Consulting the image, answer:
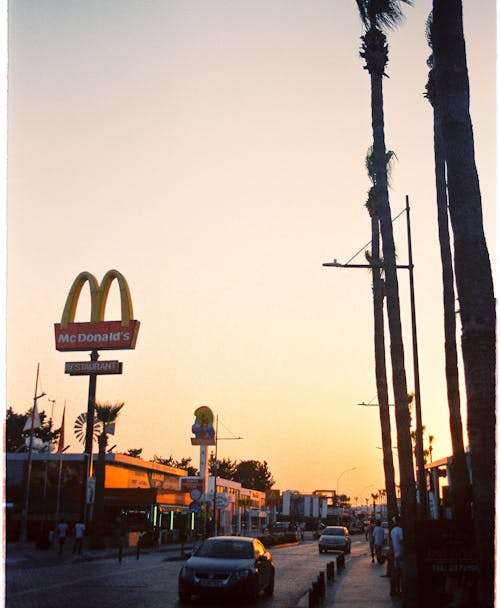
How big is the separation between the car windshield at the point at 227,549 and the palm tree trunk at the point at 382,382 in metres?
9.46

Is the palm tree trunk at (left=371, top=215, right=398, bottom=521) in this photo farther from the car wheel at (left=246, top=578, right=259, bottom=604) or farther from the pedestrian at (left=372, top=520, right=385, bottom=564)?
the car wheel at (left=246, top=578, right=259, bottom=604)

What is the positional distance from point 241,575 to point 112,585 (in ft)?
19.5

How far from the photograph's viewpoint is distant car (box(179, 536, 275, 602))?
55.0 ft

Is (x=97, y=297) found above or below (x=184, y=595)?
above

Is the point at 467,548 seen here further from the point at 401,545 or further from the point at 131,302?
the point at 131,302

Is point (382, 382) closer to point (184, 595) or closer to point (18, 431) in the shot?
point (184, 595)

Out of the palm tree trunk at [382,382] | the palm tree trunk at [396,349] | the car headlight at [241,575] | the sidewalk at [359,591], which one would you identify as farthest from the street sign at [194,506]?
the car headlight at [241,575]

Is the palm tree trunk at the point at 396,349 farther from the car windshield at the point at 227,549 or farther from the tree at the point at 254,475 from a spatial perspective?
the tree at the point at 254,475

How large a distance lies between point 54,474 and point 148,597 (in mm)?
40666

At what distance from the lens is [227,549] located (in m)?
18.2

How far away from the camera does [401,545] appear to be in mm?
18656

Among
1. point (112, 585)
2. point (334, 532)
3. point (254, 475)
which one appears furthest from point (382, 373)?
point (254, 475)

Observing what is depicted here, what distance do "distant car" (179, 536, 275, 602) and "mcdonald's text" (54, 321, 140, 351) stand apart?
128 feet

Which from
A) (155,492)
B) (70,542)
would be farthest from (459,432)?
(155,492)
